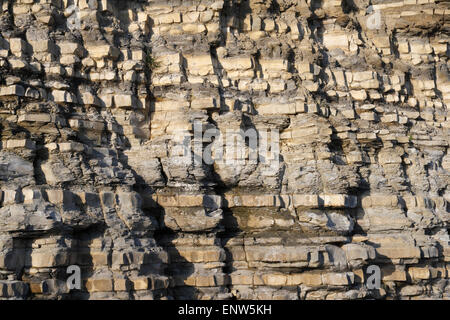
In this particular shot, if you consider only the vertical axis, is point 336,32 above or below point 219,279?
above

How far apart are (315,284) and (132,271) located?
422cm

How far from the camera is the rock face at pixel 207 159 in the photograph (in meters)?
12.5

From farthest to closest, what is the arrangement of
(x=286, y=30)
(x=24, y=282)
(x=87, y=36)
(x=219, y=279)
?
(x=286, y=30)
(x=87, y=36)
(x=219, y=279)
(x=24, y=282)

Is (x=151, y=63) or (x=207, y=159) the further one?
(x=151, y=63)

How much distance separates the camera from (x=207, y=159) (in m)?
14.6

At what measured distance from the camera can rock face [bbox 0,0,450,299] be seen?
12.5 metres

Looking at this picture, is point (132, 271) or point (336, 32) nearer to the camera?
point (132, 271)

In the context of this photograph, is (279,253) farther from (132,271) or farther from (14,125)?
(14,125)

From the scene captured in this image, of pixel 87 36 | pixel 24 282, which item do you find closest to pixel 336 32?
pixel 87 36

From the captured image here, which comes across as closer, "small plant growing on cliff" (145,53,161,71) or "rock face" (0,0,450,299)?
"rock face" (0,0,450,299)

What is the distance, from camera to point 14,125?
505 inches

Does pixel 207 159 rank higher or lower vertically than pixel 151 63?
lower

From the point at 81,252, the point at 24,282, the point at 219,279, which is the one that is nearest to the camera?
the point at 24,282

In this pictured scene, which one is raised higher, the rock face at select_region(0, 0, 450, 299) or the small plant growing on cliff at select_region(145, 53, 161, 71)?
the small plant growing on cliff at select_region(145, 53, 161, 71)
